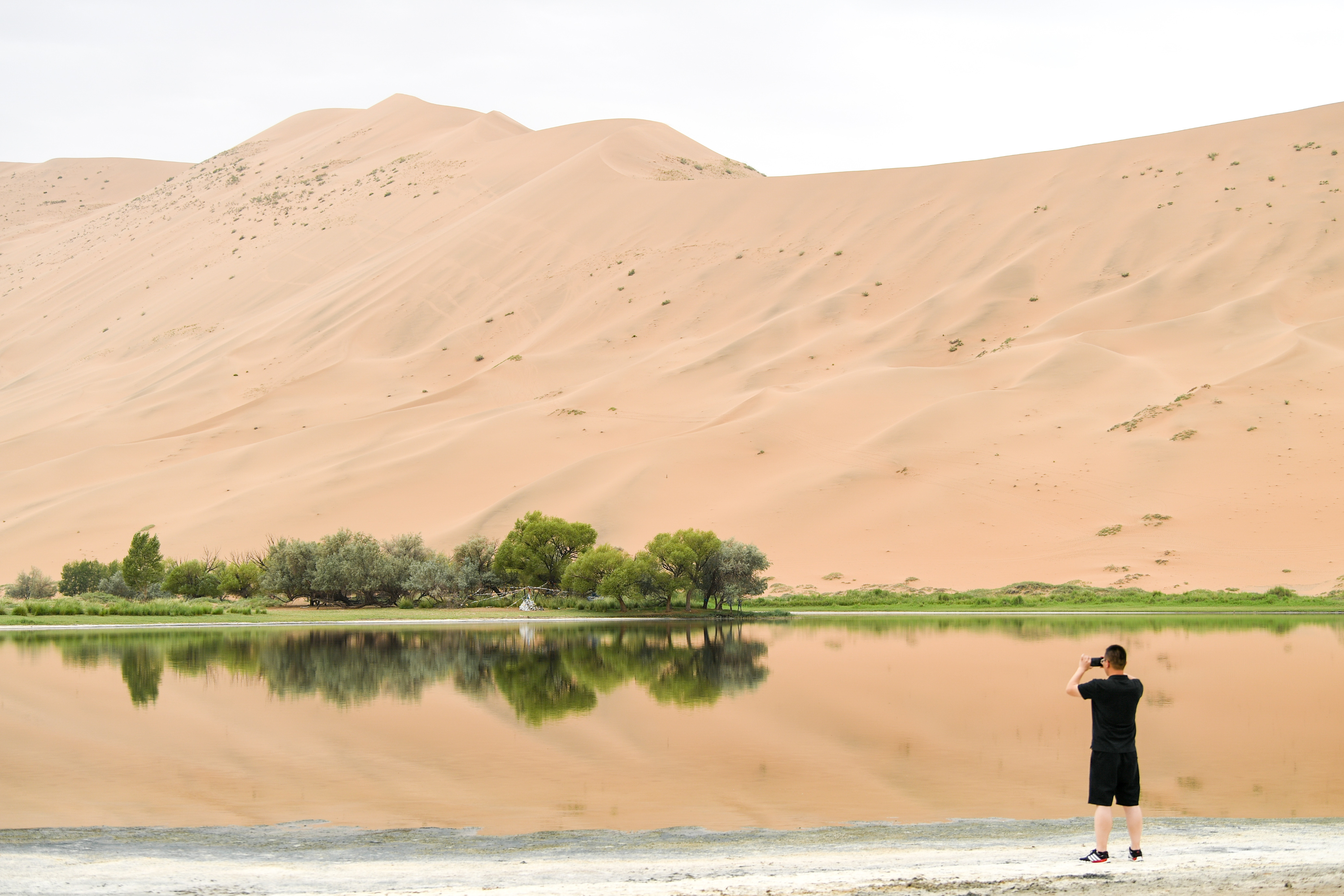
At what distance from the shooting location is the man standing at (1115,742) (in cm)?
823

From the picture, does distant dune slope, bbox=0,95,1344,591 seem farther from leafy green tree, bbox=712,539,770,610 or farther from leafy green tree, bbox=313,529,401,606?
leafy green tree, bbox=313,529,401,606

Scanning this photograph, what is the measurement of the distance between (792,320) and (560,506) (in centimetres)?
2099

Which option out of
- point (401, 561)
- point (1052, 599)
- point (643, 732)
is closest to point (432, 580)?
point (401, 561)

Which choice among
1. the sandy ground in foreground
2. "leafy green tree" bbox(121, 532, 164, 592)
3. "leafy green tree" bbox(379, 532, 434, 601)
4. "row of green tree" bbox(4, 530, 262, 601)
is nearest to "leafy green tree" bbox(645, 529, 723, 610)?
"leafy green tree" bbox(379, 532, 434, 601)

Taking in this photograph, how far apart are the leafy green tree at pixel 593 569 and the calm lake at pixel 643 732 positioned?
9.67 meters

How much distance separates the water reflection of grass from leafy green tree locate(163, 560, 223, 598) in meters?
19.4

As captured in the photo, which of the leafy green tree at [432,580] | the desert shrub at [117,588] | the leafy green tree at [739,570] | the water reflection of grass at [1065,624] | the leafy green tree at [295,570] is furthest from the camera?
the desert shrub at [117,588]

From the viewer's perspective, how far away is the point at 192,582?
133 ft

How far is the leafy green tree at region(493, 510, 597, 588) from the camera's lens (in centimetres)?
3862

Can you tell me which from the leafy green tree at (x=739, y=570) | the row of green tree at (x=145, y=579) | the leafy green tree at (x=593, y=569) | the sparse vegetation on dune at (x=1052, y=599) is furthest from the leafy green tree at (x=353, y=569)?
the sparse vegetation on dune at (x=1052, y=599)

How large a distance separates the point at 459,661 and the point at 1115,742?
16.8 m

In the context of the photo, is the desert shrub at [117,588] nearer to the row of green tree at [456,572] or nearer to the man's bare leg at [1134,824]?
the row of green tree at [456,572]

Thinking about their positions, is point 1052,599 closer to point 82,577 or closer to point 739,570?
point 739,570

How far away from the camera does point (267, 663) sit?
75.4 ft
